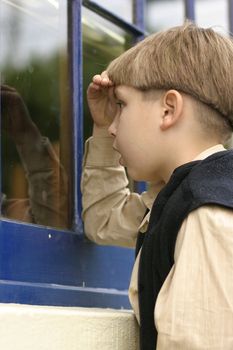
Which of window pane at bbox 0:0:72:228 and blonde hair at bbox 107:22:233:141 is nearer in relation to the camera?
blonde hair at bbox 107:22:233:141

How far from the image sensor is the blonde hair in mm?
1866

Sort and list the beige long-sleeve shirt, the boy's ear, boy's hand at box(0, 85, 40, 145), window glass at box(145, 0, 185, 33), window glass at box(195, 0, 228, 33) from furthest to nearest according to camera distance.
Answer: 1. window glass at box(195, 0, 228, 33)
2. window glass at box(145, 0, 185, 33)
3. boy's hand at box(0, 85, 40, 145)
4. the boy's ear
5. the beige long-sleeve shirt

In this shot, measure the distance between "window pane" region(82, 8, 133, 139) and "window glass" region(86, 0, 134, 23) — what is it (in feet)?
0.12

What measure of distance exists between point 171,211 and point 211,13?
1.71 metres

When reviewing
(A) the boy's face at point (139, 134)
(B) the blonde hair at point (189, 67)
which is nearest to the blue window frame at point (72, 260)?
(A) the boy's face at point (139, 134)

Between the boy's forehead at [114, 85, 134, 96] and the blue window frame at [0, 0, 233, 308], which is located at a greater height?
the boy's forehead at [114, 85, 134, 96]

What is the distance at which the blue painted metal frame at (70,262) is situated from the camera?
6.40 ft

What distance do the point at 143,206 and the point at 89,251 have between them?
191 millimetres

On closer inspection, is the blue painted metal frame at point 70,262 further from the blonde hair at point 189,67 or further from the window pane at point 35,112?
the blonde hair at point 189,67

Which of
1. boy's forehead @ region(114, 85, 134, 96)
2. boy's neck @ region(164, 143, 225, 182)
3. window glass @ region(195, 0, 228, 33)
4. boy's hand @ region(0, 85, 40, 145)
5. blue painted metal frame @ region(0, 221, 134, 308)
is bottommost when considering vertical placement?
blue painted metal frame @ region(0, 221, 134, 308)

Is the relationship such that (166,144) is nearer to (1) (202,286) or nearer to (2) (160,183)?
(2) (160,183)

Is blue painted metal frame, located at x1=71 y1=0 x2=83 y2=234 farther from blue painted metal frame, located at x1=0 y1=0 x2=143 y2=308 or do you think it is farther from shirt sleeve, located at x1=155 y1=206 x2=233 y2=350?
shirt sleeve, located at x1=155 y1=206 x2=233 y2=350

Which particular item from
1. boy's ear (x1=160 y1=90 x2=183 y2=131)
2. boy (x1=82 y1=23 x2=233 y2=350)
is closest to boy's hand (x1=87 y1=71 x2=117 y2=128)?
boy (x1=82 y1=23 x2=233 y2=350)

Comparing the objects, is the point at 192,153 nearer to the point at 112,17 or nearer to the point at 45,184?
the point at 45,184
